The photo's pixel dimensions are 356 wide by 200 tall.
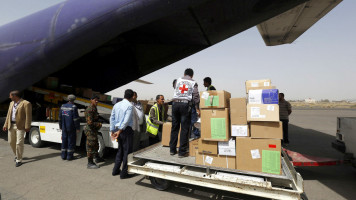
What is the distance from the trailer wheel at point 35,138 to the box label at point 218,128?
21.5ft

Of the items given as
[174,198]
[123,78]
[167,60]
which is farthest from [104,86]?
[174,198]

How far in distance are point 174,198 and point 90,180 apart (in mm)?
2021

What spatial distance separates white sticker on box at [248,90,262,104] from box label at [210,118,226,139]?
579 mm

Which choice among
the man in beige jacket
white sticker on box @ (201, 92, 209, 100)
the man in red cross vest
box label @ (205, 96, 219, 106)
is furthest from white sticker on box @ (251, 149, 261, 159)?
the man in beige jacket

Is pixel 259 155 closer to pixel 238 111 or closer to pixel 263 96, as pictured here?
pixel 238 111

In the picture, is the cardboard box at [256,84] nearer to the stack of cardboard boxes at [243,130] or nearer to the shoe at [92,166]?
the stack of cardboard boxes at [243,130]

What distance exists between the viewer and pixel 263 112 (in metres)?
3.07

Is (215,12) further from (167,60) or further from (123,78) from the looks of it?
(123,78)

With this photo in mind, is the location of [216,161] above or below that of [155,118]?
below

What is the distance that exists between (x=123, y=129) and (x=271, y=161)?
9.72ft

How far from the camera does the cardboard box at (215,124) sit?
3.27 metres

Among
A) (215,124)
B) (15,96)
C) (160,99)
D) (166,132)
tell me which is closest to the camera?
(215,124)

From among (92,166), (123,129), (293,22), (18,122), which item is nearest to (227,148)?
(123,129)

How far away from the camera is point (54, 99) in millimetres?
7672
